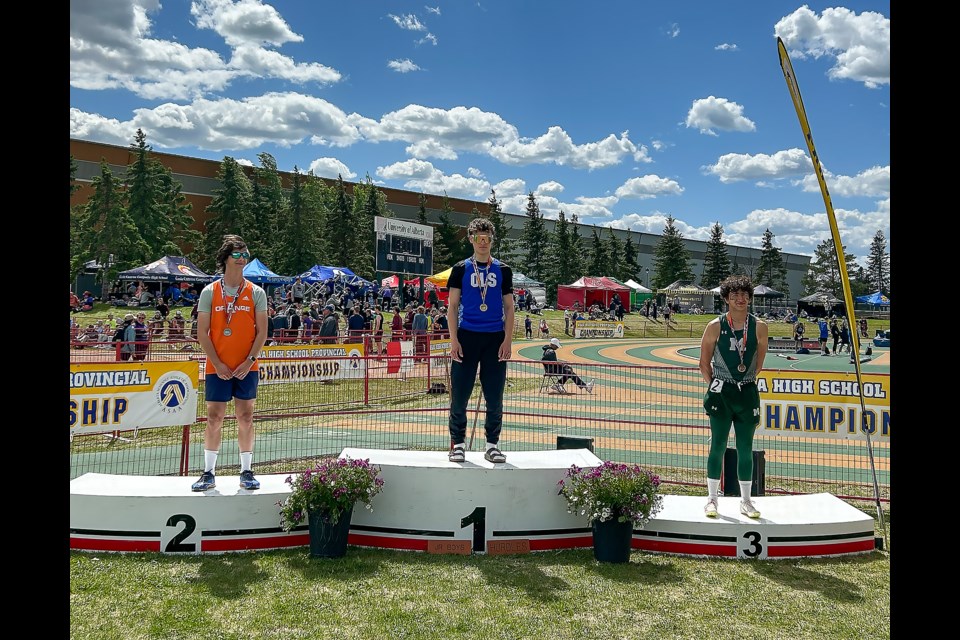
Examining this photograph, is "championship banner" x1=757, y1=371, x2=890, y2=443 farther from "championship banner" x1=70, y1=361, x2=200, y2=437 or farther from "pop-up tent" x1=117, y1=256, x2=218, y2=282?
"pop-up tent" x1=117, y1=256, x2=218, y2=282

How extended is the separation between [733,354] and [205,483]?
430 cm

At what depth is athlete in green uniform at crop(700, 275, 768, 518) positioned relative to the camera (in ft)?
17.3

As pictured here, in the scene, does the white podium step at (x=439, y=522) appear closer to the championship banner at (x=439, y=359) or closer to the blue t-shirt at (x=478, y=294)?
the blue t-shirt at (x=478, y=294)

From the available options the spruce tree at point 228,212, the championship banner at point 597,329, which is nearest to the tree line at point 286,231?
the spruce tree at point 228,212

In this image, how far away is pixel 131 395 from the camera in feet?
24.2

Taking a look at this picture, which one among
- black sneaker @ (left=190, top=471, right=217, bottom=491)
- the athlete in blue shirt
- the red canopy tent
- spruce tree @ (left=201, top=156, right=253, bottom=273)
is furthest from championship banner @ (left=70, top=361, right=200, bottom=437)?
spruce tree @ (left=201, top=156, right=253, bottom=273)

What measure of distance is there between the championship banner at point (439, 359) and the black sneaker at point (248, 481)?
724 centimetres

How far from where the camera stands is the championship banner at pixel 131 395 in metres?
7.02

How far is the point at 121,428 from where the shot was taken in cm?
725

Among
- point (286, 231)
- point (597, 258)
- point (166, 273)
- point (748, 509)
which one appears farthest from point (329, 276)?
point (597, 258)

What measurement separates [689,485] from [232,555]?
499cm

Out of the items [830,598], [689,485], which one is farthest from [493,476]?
[689,485]

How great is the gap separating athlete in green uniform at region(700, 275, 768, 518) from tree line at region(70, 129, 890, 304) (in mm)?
32745

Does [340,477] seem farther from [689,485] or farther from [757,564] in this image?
[689,485]
